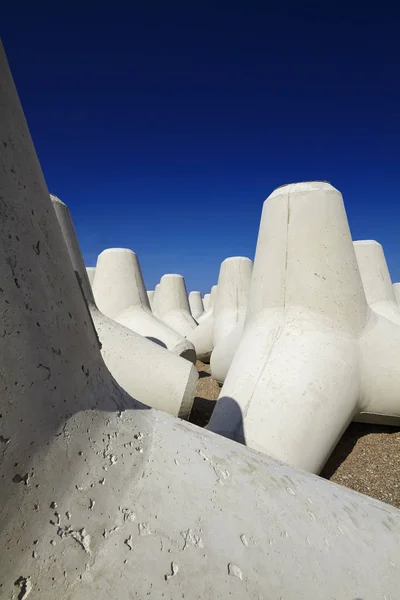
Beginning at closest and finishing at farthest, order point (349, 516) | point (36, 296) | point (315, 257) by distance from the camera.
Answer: point (36, 296) < point (349, 516) < point (315, 257)

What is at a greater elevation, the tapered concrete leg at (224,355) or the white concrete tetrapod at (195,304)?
the tapered concrete leg at (224,355)

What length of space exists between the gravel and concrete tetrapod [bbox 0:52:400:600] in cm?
145

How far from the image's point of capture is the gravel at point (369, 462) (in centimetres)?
227

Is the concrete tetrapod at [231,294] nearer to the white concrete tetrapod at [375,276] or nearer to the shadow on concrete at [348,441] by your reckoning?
the white concrete tetrapod at [375,276]

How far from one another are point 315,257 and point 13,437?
247cm

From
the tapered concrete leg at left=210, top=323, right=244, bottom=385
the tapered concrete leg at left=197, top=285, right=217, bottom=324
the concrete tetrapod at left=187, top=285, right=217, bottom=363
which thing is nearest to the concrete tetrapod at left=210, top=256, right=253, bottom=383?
the concrete tetrapod at left=187, top=285, right=217, bottom=363

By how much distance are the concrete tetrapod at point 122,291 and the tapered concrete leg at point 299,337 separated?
104 inches

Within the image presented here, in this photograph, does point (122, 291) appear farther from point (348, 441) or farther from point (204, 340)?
point (348, 441)

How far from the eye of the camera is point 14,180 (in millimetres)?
765

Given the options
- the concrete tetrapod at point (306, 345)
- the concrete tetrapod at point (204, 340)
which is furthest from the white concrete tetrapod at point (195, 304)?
the concrete tetrapod at point (306, 345)

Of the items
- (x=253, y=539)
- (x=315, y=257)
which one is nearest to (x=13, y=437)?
(x=253, y=539)

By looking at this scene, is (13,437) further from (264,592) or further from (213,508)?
(264,592)

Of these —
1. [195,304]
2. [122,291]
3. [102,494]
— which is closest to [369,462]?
[102,494]

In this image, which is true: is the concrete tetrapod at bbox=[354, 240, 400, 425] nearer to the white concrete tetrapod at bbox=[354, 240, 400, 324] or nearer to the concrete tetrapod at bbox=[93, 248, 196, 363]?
the white concrete tetrapod at bbox=[354, 240, 400, 324]
